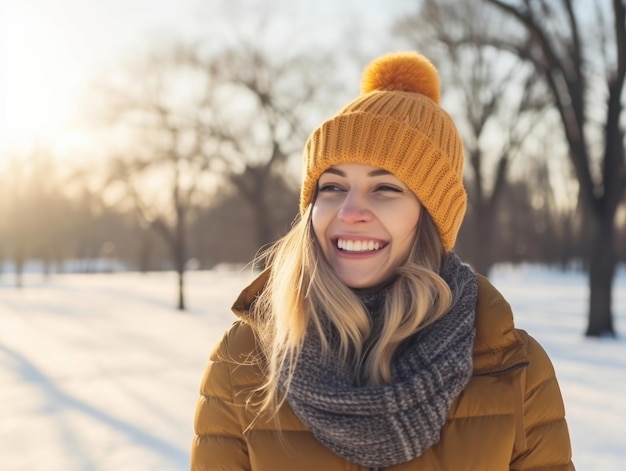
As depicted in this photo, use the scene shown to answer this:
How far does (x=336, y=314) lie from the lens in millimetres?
1634

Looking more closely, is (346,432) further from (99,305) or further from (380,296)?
(99,305)

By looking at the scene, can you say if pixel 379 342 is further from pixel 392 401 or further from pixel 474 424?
pixel 474 424

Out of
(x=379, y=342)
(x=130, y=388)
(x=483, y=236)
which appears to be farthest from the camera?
(x=483, y=236)

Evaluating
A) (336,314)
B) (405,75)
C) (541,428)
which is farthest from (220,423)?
(405,75)

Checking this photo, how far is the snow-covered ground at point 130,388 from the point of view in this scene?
4250 mm

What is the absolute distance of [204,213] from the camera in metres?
48.3

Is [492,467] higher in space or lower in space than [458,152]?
lower

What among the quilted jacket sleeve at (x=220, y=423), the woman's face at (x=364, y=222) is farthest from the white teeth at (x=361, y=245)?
the quilted jacket sleeve at (x=220, y=423)

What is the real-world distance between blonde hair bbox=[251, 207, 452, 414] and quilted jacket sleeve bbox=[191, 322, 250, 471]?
0.31 ft

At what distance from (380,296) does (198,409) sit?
60 centimetres

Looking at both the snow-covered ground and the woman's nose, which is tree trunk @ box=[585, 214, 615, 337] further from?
the woman's nose

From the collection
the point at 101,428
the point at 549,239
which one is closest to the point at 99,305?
the point at 101,428

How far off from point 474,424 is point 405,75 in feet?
3.46

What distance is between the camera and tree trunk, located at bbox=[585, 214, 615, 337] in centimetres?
952
